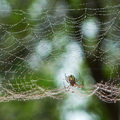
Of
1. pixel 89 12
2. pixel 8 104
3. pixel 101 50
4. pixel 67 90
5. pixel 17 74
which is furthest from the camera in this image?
pixel 8 104

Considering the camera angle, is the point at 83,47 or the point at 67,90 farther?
the point at 83,47

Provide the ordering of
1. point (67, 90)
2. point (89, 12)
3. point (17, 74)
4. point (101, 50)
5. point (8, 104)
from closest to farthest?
point (67, 90), point (101, 50), point (89, 12), point (17, 74), point (8, 104)

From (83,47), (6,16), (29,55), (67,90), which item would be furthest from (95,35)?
(6,16)

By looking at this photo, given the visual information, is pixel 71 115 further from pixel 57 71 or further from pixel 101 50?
pixel 101 50

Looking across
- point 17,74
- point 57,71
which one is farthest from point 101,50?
point 17,74

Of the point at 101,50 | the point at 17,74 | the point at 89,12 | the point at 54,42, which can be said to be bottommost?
the point at 17,74

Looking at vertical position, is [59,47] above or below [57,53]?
above

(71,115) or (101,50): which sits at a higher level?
(101,50)

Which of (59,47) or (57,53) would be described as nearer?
(57,53)
